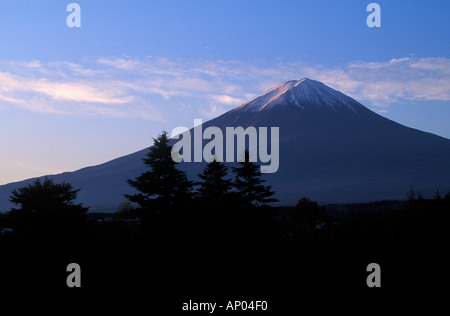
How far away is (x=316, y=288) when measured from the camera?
15.7 metres

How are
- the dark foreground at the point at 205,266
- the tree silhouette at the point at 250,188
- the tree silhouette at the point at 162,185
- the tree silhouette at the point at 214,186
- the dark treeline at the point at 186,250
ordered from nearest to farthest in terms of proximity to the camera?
the dark foreground at the point at 205,266 < the dark treeline at the point at 186,250 < the tree silhouette at the point at 162,185 < the tree silhouette at the point at 214,186 < the tree silhouette at the point at 250,188

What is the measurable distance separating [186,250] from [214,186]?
5698 millimetres

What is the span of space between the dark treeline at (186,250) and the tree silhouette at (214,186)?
63 millimetres

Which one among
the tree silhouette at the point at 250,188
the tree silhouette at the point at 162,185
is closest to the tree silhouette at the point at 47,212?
the tree silhouette at the point at 162,185

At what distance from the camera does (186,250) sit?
2602cm

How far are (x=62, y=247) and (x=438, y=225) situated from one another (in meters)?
29.8

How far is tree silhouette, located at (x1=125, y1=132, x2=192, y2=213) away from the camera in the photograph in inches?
1069

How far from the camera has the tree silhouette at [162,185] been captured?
89.0ft

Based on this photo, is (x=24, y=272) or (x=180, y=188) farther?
(x=180, y=188)

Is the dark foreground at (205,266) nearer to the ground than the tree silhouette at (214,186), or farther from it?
nearer to the ground

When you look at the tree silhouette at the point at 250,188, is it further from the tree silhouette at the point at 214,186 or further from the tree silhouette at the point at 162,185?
the tree silhouette at the point at 162,185
